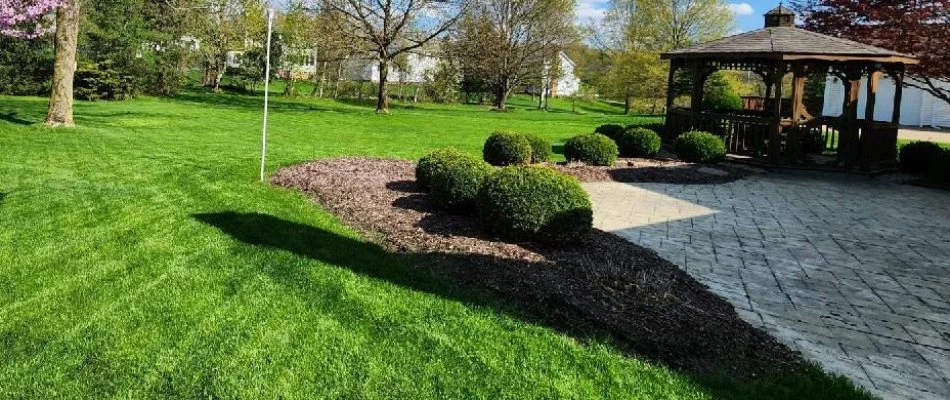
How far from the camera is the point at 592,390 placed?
3.49 meters

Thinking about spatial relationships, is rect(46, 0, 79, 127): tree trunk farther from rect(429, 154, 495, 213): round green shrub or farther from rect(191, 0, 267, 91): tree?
rect(191, 0, 267, 91): tree

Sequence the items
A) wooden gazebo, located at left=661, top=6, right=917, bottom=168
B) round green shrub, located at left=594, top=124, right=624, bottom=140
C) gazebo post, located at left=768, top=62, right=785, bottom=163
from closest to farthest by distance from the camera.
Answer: wooden gazebo, located at left=661, top=6, right=917, bottom=168 < gazebo post, located at left=768, top=62, right=785, bottom=163 < round green shrub, located at left=594, top=124, right=624, bottom=140

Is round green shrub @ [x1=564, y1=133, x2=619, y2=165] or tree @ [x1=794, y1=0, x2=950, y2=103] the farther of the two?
tree @ [x1=794, y1=0, x2=950, y2=103]

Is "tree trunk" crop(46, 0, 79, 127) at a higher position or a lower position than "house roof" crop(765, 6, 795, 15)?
lower

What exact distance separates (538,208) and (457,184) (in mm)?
1441

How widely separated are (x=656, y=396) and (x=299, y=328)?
2168 millimetres

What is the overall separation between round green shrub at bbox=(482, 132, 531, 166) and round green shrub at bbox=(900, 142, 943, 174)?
827 centimetres

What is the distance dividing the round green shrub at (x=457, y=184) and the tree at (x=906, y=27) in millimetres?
12995

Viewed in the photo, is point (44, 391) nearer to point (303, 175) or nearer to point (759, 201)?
point (303, 175)

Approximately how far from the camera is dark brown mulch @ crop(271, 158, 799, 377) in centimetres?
414

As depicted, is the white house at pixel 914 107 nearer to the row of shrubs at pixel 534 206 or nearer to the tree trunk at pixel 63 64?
the row of shrubs at pixel 534 206

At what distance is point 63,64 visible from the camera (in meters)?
14.2

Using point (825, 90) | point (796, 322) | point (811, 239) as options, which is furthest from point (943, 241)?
point (825, 90)

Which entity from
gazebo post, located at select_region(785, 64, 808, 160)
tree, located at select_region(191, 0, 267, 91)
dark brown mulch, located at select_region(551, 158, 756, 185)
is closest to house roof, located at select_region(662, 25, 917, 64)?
gazebo post, located at select_region(785, 64, 808, 160)
